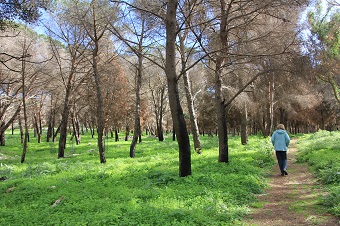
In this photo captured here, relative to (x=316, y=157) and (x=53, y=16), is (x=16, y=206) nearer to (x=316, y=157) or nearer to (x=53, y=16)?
(x=316, y=157)

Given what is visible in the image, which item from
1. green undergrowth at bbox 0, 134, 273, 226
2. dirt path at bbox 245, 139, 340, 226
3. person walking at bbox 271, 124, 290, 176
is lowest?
dirt path at bbox 245, 139, 340, 226

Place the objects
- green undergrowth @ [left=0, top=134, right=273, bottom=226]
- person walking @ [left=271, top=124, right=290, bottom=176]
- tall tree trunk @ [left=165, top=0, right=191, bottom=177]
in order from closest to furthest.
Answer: green undergrowth @ [left=0, top=134, right=273, bottom=226]
tall tree trunk @ [left=165, top=0, right=191, bottom=177]
person walking @ [left=271, top=124, right=290, bottom=176]

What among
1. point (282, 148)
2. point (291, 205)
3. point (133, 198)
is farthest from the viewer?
point (282, 148)

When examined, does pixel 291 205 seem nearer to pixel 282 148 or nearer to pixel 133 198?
pixel 133 198

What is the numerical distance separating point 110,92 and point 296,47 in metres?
23.2

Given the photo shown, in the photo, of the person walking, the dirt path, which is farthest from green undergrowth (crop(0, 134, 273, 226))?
the person walking

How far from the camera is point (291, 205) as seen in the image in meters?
6.28

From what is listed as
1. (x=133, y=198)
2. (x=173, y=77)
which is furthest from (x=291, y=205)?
(x=173, y=77)

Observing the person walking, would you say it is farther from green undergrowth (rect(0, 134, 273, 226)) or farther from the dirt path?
green undergrowth (rect(0, 134, 273, 226))

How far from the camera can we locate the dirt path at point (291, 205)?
17.3 ft

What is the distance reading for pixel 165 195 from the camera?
6691mm

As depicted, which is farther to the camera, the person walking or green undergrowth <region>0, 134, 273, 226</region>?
the person walking

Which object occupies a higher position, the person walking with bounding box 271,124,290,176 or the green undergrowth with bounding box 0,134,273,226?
the person walking with bounding box 271,124,290,176

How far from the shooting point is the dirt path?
528cm
